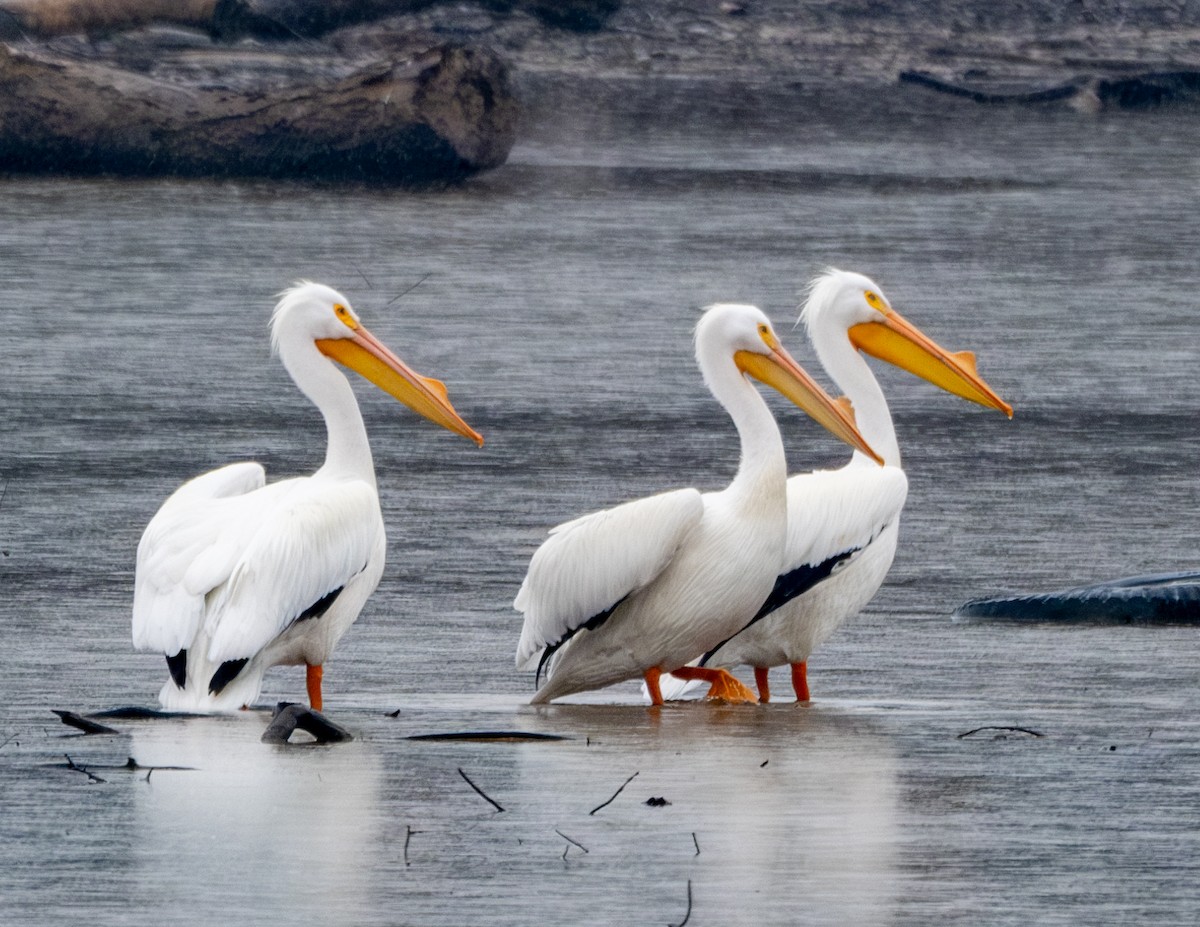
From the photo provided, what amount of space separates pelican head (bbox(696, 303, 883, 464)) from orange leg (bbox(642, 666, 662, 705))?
0.69 m

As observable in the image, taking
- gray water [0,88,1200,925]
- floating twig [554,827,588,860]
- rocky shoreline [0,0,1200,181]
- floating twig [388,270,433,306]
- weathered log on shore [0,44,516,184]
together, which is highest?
floating twig [554,827,588,860]

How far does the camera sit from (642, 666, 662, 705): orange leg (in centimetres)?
564

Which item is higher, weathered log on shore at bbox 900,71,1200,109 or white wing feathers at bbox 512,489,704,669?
white wing feathers at bbox 512,489,704,669

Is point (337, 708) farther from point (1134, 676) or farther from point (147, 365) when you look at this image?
point (147, 365)

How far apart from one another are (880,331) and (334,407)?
1.57 meters

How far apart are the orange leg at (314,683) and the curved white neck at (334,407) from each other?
438 mm

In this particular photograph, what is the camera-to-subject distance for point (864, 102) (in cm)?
3009

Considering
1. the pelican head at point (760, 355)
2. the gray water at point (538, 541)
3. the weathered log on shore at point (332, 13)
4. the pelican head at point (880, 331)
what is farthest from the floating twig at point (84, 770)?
the weathered log on shore at point (332, 13)

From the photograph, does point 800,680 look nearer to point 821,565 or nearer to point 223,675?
point 821,565

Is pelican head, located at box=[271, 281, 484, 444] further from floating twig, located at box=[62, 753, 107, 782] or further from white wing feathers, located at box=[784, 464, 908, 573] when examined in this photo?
floating twig, located at box=[62, 753, 107, 782]

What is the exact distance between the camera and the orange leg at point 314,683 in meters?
5.45

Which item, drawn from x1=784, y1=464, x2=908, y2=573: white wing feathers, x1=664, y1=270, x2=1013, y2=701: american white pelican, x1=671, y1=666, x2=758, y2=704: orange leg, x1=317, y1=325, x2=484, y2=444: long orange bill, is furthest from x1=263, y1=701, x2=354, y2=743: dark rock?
x1=317, y1=325, x2=484, y2=444: long orange bill

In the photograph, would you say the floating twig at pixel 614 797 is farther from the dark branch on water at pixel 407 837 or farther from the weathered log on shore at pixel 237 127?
the weathered log on shore at pixel 237 127

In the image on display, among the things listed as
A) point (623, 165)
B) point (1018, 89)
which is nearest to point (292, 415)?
point (623, 165)
